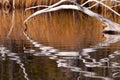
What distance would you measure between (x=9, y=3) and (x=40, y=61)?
17387 mm

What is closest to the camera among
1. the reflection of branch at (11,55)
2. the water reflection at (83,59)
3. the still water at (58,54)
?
the still water at (58,54)

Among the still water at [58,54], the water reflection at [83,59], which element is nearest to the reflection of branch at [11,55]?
the still water at [58,54]

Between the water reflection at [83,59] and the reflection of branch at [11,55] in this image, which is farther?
the reflection of branch at [11,55]

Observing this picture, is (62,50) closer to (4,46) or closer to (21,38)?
(4,46)

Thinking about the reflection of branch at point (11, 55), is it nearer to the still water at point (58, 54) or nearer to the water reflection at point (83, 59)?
the still water at point (58, 54)

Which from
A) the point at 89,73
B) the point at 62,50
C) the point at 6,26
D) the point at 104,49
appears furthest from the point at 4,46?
the point at 6,26

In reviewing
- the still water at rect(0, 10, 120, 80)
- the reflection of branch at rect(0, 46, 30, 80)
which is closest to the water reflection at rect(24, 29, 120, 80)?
the still water at rect(0, 10, 120, 80)

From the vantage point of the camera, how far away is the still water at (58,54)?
8203 millimetres

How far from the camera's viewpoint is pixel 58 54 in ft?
34.5

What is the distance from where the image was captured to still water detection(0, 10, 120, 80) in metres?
8.20

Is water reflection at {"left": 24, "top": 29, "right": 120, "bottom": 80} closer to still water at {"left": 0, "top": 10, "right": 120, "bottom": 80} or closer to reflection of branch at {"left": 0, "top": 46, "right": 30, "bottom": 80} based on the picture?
still water at {"left": 0, "top": 10, "right": 120, "bottom": 80}

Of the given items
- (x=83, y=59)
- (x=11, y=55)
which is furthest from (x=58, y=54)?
(x=11, y=55)

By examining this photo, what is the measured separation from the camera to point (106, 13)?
2284 cm

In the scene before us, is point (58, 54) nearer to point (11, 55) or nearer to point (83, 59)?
point (83, 59)
